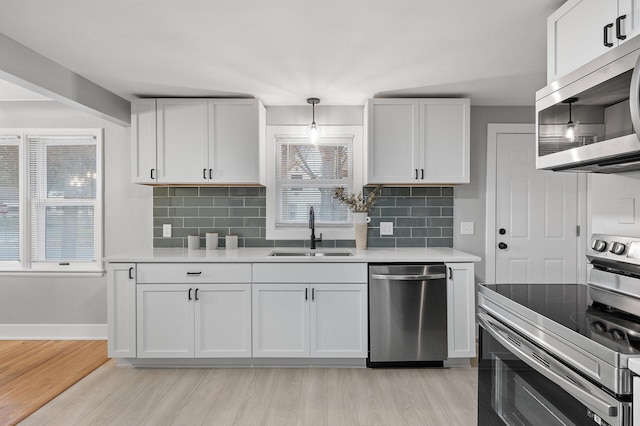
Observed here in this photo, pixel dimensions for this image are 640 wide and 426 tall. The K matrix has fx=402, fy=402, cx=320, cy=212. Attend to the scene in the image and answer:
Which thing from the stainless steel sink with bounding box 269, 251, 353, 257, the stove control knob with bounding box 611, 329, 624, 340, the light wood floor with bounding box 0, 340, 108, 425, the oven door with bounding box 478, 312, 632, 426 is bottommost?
the light wood floor with bounding box 0, 340, 108, 425

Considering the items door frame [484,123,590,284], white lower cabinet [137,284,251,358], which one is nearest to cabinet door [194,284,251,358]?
white lower cabinet [137,284,251,358]

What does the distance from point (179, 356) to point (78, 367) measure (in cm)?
84

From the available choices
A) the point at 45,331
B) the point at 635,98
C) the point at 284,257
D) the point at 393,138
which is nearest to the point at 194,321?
the point at 284,257

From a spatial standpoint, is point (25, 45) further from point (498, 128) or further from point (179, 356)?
point (498, 128)

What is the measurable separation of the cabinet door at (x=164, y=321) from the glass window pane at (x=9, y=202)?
1.76 m

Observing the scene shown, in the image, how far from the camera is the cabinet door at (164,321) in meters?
3.11

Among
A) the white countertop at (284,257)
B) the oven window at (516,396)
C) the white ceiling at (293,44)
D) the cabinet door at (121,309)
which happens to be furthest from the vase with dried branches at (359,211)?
the oven window at (516,396)

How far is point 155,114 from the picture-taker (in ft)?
11.2

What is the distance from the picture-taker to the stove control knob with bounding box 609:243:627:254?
150 cm

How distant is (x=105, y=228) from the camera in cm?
383

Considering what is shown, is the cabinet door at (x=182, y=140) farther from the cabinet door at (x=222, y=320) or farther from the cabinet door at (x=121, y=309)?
the cabinet door at (x=222, y=320)

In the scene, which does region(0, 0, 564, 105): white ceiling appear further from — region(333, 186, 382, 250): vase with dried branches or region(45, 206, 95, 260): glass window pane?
region(45, 206, 95, 260): glass window pane

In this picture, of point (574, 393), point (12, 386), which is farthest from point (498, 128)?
point (12, 386)

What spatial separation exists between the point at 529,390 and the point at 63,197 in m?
4.10
